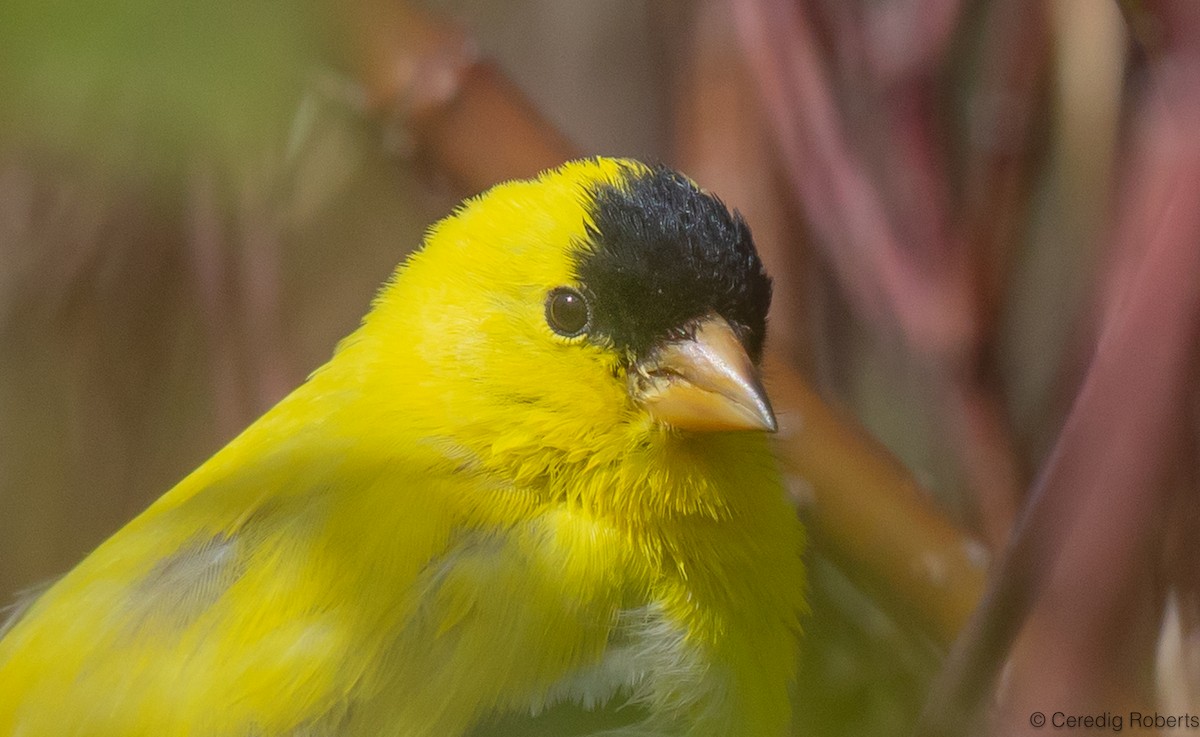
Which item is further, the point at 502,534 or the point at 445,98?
the point at 445,98

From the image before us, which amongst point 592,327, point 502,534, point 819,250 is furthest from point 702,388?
point 819,250

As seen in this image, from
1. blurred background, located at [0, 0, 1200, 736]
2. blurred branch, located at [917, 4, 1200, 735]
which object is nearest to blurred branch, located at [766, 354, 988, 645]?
blurred background, located at [0, 0, 1200, 736]

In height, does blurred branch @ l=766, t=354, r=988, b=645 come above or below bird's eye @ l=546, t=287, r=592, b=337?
below

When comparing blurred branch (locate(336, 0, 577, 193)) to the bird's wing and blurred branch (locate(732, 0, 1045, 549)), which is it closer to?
blurred branch (locate(732, 0, 1045, 549))

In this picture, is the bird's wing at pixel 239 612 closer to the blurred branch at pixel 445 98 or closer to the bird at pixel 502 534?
the bird at pixel 502 534

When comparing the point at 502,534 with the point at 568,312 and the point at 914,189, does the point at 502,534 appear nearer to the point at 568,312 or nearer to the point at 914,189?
the point at 568,312

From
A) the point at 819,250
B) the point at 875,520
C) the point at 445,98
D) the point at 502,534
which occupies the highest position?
the point at 445,98

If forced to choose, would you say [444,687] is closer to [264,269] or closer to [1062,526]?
[1062,526]
